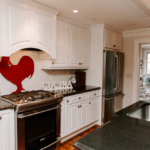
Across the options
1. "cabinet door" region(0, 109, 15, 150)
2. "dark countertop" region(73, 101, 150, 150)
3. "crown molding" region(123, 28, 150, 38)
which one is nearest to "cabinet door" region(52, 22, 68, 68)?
"cabinet door" region(0, 109, 15, 150)

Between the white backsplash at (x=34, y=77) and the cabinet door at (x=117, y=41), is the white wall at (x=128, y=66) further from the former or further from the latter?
the white backsplash at (x=34, y=77)

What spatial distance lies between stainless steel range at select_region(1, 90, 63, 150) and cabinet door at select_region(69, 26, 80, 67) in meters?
1.02

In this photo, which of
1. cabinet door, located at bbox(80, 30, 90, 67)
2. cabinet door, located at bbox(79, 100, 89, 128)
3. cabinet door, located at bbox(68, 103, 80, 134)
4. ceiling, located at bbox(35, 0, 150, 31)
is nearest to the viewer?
ceiling, located at bbox(35, 0, 150, 31)

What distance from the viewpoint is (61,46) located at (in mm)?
2873

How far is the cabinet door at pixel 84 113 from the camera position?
9.75 ft

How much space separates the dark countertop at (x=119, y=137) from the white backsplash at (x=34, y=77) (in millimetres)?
1731

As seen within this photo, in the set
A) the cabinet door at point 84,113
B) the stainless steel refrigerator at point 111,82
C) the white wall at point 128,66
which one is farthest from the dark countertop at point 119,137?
the white wall at point 128,66

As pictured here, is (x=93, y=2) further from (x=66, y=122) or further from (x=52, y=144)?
(x=52, y=144)

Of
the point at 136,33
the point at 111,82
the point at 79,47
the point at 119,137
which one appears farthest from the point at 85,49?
the point at 119,137

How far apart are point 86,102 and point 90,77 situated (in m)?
0.75

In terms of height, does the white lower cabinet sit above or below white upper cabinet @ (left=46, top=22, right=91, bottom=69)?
below

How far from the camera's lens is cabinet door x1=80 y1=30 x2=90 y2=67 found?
11.0ft

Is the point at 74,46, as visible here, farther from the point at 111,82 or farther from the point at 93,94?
the point at 111,82

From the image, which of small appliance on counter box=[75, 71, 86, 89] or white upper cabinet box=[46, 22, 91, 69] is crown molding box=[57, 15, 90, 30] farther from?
small appliance on counter box=[75, 71, 86, 89]
